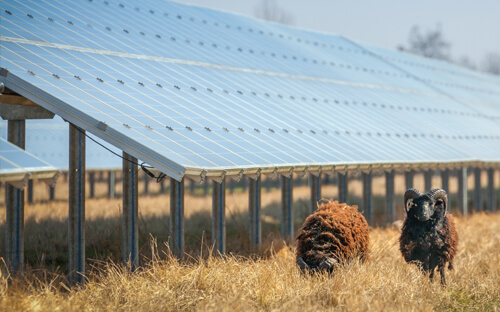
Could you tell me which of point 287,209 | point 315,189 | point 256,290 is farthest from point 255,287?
point 315,189

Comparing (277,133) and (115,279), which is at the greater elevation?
(277,133)

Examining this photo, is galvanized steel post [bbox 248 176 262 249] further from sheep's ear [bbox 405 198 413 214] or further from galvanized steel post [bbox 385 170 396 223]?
galvanized steel post [bbox 385 170 396 223]

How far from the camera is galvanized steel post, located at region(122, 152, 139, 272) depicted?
41.8 feet

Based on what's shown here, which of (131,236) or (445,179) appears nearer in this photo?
(131,236)

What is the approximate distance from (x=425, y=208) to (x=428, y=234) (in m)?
0.58

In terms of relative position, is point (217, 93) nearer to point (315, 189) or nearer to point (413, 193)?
point (315, 189)

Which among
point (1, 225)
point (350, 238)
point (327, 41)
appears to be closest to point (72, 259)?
point (350, 238)

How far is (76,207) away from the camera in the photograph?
40.5ft

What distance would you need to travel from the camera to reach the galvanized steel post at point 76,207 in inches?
477

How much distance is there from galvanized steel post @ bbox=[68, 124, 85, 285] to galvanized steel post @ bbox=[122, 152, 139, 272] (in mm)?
859

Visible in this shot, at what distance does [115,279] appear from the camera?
35.7ft

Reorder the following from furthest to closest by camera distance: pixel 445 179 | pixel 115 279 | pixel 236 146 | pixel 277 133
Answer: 1. pixel 445 179
2. pixel 277 133
3. pixel 236 146
4. pixel 115 279

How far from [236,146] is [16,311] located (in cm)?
596

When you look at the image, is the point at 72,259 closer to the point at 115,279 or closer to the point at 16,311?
the point at 115,279
